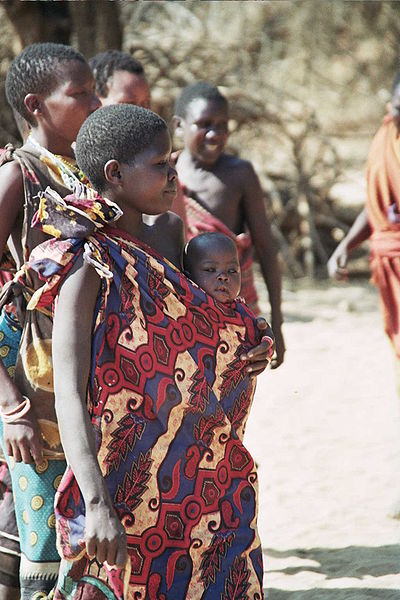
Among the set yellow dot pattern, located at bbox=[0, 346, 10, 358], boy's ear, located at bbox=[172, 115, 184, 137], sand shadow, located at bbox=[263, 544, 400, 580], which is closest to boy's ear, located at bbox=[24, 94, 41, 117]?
yellow dot pattern, located at bbox=[0, 346, 10, 358]

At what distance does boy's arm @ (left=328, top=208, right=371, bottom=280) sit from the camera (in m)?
4.55

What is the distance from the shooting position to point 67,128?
271 centimetres

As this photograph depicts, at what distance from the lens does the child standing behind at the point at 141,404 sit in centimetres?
211

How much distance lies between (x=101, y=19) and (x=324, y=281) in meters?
3.52

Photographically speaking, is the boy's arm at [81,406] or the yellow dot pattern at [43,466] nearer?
the boy's arm at [81,406]

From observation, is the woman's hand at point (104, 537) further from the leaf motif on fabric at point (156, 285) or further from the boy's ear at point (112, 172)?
the boy's ear at point (112, 172)

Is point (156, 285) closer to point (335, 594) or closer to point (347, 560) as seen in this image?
point (335, 594)

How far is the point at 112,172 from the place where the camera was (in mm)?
2299

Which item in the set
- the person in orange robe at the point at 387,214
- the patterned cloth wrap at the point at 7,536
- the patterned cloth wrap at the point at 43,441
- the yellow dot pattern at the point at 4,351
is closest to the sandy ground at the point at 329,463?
the person in orange robe at the point at 387,214

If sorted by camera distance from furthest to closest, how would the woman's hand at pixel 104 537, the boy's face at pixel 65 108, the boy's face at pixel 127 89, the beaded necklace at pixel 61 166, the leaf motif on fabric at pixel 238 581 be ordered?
the boy's face at pixel 127 89 → the boy's face at pixel 65 108 → the beaded necklace at pixel 61 166 → the leaf motif on fabric at pixel 238 581 → the woman's hand at pixel 104 537

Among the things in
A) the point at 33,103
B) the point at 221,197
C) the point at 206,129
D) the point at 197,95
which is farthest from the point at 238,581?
the point at 197,95

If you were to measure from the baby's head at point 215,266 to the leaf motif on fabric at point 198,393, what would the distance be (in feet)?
1.13

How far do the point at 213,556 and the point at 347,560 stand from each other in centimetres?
168

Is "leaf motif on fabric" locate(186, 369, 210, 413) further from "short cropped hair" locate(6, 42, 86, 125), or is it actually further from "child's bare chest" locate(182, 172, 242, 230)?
"child's bare chest" locate(182, 172, 242, 230)
